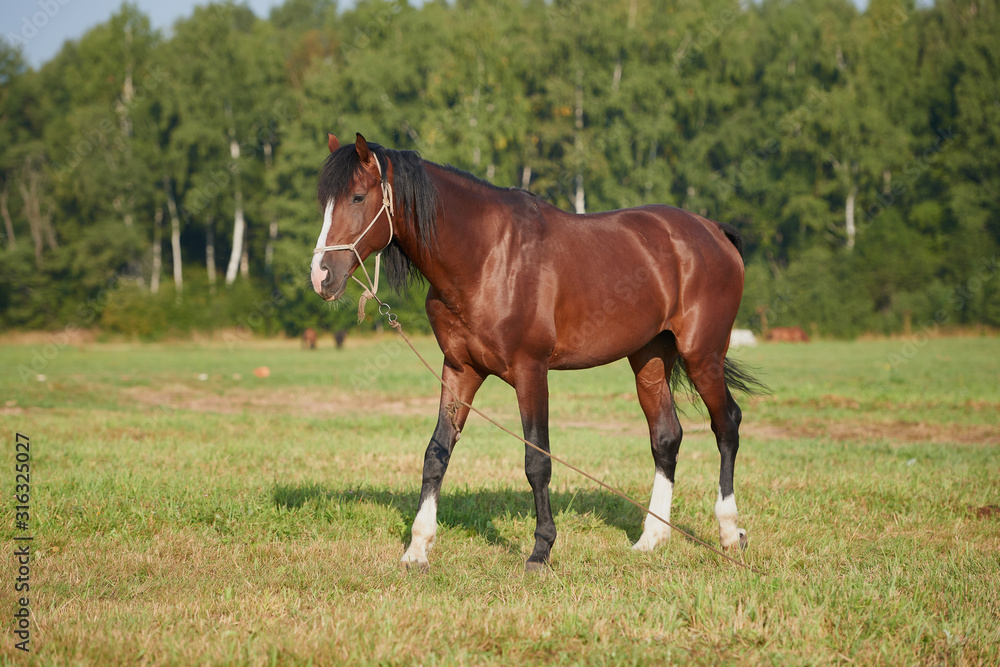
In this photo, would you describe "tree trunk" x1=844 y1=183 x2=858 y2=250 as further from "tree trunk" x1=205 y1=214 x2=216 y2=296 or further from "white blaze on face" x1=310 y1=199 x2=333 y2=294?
"white blaze on face" x1=310 y1=199 x2=333 y2=294

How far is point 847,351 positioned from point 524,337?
27642mm

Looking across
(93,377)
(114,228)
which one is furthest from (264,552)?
(114,228)

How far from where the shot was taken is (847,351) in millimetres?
29688

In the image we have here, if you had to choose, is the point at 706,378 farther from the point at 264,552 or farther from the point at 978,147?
the point at 978,147

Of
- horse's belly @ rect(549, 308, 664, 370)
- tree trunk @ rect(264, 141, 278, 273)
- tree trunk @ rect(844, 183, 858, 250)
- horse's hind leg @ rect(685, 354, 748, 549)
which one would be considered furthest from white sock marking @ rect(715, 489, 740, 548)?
tree trunk @ rect(264, 141, 278, 273)

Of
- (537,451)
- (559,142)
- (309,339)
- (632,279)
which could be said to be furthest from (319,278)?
(559,142)

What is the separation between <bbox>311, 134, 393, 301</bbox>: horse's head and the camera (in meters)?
4.50

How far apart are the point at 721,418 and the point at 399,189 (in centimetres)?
300

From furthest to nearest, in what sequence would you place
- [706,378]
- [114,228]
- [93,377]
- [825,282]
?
[114,228]
[825,282]
[93,377]
[706,378]

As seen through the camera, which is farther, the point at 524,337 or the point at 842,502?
the point at 842,502

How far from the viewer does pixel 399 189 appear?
4734mm

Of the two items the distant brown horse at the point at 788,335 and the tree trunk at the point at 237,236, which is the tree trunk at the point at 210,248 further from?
the distant brown horse at the point at 788,335

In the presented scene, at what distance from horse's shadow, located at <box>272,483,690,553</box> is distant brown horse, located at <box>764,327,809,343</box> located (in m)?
31.6

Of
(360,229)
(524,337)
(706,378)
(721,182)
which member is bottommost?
(706,378)
